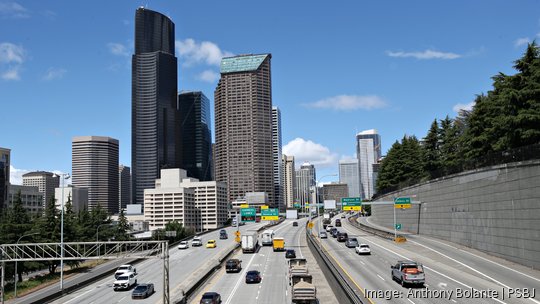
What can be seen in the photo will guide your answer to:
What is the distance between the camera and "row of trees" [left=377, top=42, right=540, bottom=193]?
54.8 metres

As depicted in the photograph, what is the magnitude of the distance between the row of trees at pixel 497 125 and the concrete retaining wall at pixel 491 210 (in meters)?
3.01

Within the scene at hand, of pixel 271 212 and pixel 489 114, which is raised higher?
pixel 489 114

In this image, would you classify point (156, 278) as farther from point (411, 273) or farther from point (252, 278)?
point (411, 273)

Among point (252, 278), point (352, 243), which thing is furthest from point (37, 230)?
point (352, 243)

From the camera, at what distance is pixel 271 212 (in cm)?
9369

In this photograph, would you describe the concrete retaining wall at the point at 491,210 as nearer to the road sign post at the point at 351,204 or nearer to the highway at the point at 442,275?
the highway at the point at 442,275

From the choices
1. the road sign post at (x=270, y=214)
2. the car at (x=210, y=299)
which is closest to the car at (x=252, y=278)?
the car at (x=210, y=299)

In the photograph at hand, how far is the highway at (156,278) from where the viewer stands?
1740 inches

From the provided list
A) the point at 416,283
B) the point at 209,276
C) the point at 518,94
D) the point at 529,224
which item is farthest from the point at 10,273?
Result: the point at 518,94

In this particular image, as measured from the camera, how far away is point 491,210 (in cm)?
5294

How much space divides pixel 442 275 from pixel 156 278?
31.7m

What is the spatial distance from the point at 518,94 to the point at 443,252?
2043 cm

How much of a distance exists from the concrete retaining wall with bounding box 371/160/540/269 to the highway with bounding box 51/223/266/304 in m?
31.3

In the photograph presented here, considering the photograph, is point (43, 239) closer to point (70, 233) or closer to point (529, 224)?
point (70, 233)
